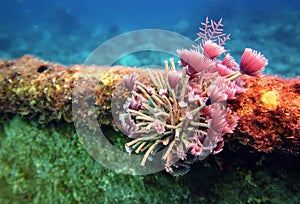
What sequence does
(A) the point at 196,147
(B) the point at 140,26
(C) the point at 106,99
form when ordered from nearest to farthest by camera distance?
(A) the point at 196,147
(C) the point at 106,99
(B) the point at 140,26

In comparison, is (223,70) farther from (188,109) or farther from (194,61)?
(188,109)

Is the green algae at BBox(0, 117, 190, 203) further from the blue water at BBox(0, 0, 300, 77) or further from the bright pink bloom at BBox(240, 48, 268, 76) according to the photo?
the blue water at BBox(0, 0, 300, 77)

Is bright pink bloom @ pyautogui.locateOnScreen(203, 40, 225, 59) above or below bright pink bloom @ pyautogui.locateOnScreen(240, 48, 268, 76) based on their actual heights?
above

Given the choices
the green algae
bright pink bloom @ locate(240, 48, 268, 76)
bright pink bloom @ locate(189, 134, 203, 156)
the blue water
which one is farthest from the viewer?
the blue water

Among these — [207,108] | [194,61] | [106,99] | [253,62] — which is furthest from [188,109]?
[106,99]

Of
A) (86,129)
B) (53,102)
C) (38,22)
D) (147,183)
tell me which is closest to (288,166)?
(147,183)

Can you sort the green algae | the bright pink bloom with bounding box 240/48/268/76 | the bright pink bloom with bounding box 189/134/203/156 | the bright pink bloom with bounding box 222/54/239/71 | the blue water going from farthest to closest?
the blue water < the green algae < the bright pink bloom with bounding box 222/54/239/71 < the bright pink bloom with bounding box 240/48/268/76 < the bright pink bloom with bounding box 189/134/203/156

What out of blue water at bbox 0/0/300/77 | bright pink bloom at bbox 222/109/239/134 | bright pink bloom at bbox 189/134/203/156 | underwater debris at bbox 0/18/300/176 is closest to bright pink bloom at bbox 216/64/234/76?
underwater debris at bbox 0/18/300/176

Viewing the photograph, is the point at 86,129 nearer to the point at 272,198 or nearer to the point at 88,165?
the point at 88,165
